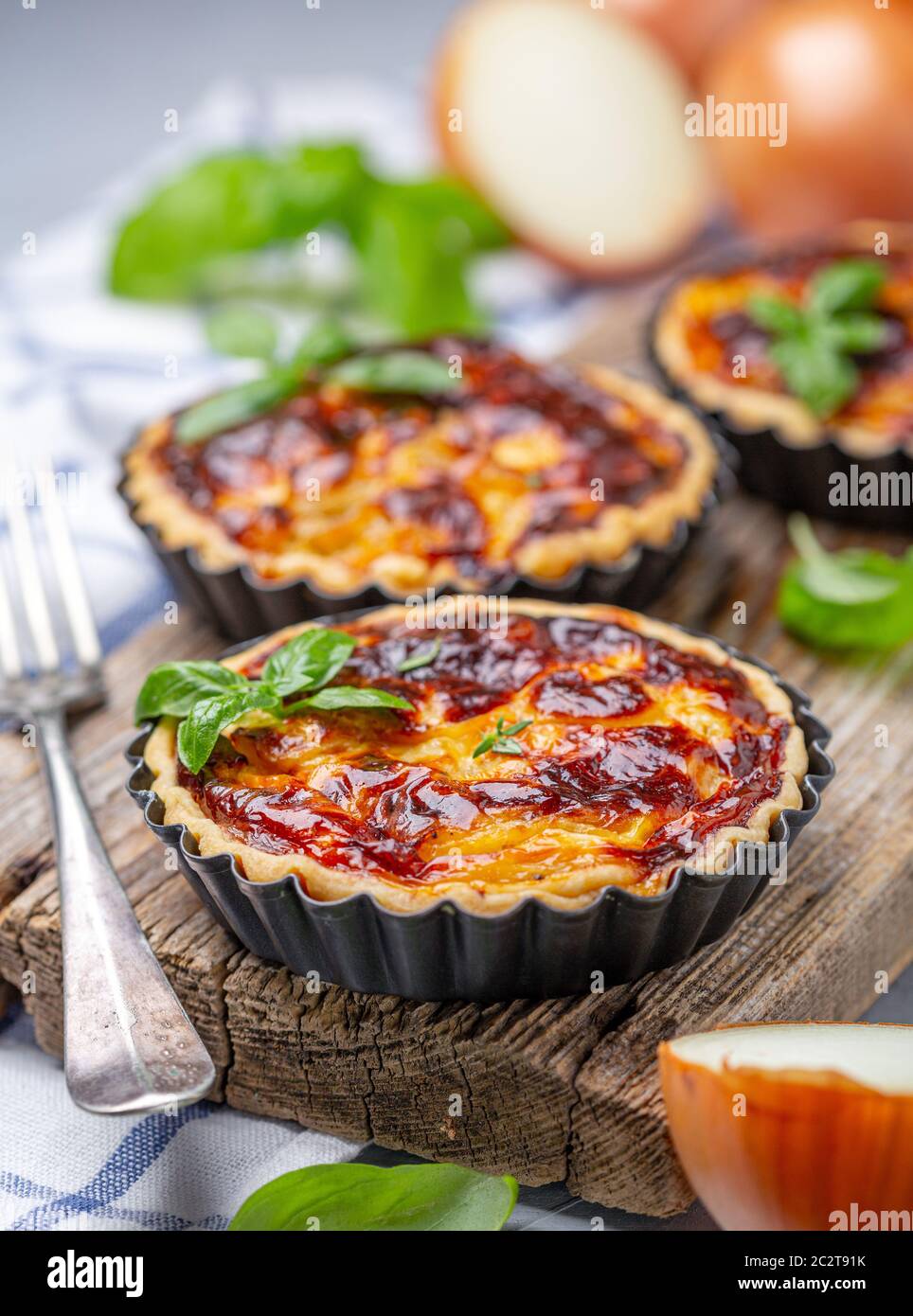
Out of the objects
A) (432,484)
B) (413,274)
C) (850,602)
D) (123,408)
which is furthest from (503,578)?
(413,274)

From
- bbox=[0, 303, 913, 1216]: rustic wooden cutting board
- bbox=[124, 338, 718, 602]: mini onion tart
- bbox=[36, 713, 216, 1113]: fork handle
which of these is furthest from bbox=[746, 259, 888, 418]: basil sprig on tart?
bbox=[36, 713, 216, 1113]: fork handle

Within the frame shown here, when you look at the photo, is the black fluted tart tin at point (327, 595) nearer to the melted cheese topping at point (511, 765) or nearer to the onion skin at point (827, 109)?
the melted cheese topping at point (511, 765)

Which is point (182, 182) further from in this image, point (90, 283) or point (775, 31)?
point (775, 31)

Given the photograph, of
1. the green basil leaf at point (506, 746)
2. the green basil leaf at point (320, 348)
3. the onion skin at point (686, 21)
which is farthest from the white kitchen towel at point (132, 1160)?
the onion skin at point (686, 21)

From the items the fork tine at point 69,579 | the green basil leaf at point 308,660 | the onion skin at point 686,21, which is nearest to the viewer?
the green basil leaf at point 308,660

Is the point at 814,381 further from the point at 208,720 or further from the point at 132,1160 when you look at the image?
the point at 132,1160

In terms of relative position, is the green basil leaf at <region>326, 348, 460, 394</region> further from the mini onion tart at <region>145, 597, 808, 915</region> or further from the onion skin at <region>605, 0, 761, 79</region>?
the onion skin at <region>605, 0, 761, 79</region>
